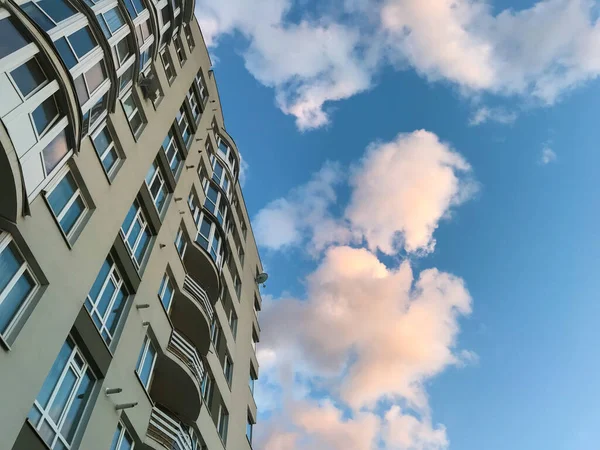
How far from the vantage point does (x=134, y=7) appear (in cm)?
1658

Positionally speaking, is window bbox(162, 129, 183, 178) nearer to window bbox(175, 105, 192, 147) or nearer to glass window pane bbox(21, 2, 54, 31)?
window bbox(175, 105, 192, 147)

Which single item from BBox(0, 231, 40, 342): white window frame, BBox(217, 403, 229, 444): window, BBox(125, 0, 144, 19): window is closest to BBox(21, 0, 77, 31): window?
BBox(125, 0, 144, 19): window

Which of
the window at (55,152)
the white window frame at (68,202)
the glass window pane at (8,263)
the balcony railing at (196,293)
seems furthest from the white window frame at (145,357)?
the window at (55,152)

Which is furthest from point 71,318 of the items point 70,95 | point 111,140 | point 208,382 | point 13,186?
point 208,382

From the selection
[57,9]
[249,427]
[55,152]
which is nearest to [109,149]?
[55,152]

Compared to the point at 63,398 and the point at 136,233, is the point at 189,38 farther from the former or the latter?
the point at 63,398

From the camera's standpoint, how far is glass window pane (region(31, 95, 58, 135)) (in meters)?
10.6

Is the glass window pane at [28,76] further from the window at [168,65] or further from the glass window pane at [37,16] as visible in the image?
the window at [168,65]

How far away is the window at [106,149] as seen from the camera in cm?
1481

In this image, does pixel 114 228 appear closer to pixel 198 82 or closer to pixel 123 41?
pixel 123 41

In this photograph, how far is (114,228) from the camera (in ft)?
46.9

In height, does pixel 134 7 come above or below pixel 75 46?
above

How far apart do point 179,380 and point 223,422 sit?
5.84 metres

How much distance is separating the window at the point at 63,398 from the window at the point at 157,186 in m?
7.42
